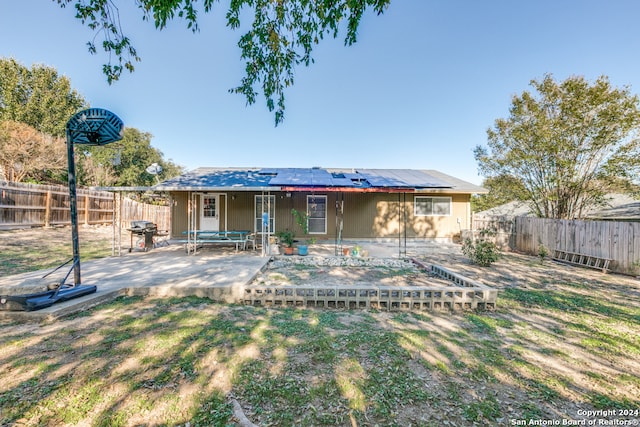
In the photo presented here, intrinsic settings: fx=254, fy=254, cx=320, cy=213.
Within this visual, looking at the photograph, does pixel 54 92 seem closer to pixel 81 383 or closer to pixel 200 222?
pixel 200 222

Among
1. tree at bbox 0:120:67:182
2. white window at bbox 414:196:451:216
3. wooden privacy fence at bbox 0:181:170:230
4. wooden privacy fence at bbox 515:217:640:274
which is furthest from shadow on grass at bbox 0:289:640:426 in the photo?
tree at bbox 0:120:67:182

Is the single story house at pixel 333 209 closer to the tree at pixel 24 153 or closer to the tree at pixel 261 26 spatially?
the tree at pixel 261 26

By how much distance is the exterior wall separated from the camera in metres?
11.5

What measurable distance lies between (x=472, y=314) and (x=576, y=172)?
10628 millimetres

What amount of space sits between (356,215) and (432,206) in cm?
378

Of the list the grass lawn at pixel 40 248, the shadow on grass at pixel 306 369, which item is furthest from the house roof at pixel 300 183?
the shadow on grass at pixel 306 369

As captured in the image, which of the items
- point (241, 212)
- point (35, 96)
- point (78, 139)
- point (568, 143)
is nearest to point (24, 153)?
point (35, 96)

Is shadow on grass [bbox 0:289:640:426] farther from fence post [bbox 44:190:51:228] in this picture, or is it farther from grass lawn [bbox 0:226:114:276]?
fence post [bbox 44:190:51:228]

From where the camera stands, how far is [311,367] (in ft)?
8.45

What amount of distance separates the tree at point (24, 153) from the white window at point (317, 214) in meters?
19.4

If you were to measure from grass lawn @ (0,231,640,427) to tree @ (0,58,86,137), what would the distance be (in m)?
27.7

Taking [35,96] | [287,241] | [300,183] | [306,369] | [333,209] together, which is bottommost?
[306,369]

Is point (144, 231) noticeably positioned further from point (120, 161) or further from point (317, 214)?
point (120, 161)

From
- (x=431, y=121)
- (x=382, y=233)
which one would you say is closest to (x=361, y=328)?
(x=382, y=233)
